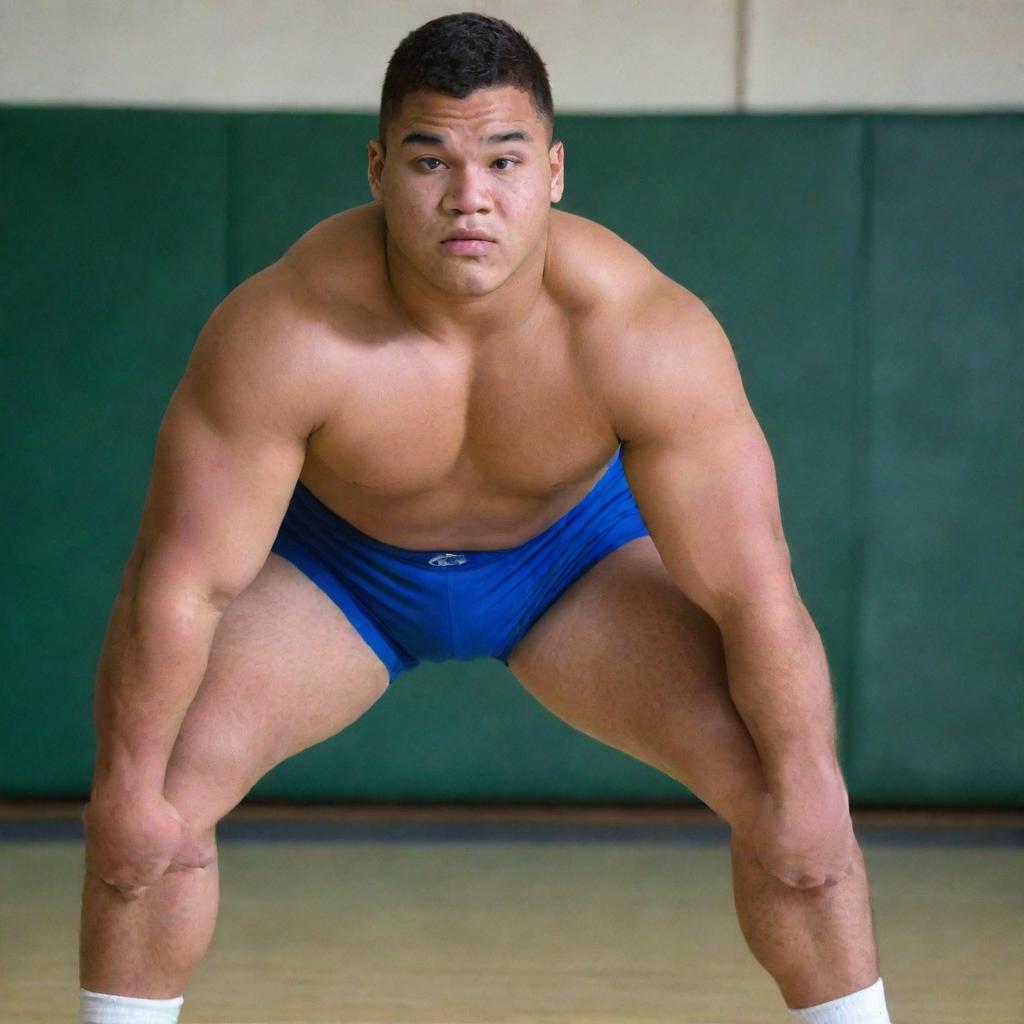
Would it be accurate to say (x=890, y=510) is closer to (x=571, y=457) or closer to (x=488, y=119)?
(x=571, y=457)

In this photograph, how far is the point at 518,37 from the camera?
1599 millimetres

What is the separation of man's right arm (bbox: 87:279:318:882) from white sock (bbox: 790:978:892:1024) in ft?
2.21

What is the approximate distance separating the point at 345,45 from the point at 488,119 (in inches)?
78.2

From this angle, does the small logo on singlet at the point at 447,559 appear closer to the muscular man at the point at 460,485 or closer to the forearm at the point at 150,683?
the muscular man at the point at 460,485

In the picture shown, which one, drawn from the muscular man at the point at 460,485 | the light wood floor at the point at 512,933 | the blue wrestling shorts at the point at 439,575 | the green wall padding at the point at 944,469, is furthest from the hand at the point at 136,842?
the green wall padding at the point at 944,469

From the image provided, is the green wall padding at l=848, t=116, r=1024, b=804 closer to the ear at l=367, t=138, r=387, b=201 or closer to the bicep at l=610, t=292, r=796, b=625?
the bicep at l=610, t=292, r=796, b=625

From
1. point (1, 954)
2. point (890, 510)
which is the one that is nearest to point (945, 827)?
point (890, 510)

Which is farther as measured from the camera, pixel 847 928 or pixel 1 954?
pixel 1 954

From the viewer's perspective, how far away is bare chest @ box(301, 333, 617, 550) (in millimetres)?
1655

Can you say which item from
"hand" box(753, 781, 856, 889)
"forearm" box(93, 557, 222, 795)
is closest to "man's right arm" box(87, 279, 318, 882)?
"forearm" box(93, 557, 222, 795)

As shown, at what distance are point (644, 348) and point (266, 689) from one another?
20.1 inches

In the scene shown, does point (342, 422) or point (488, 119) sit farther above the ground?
point (488, 119)

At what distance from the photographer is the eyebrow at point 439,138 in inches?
60.6

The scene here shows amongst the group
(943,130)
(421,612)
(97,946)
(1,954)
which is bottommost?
(1,954)
